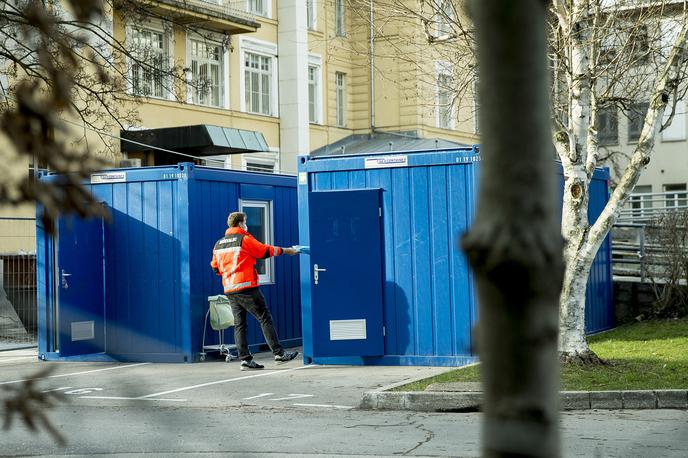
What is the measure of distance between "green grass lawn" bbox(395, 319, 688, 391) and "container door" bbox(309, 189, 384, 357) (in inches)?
67.9

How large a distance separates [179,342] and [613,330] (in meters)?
6.60

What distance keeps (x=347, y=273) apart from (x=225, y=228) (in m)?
2.65

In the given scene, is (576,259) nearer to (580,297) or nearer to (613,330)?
(580,297)

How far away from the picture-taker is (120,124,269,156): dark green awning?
27.2m

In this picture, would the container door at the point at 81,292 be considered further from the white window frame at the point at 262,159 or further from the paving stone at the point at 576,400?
the white window frame at the point at 262,159

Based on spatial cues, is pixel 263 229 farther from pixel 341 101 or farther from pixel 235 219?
pixel 341 101

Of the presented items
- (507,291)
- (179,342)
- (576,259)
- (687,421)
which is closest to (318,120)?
(179,342)

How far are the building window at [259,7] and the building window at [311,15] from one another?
1537 mm

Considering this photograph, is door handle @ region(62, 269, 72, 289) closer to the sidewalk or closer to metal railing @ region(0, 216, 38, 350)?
Result: metal railing @ region(0, 216, 38, 350)

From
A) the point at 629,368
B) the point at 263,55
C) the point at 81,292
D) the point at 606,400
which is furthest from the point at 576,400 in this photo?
the point at 263,55

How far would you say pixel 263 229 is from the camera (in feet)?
56.5

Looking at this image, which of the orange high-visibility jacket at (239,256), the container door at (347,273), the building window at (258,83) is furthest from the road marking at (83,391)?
the building window at (258,83)

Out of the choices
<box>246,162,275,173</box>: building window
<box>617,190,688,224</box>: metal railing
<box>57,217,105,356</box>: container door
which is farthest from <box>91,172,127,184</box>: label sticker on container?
<box>246,162,275,173</box>: building window

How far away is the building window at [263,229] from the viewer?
671 inches
